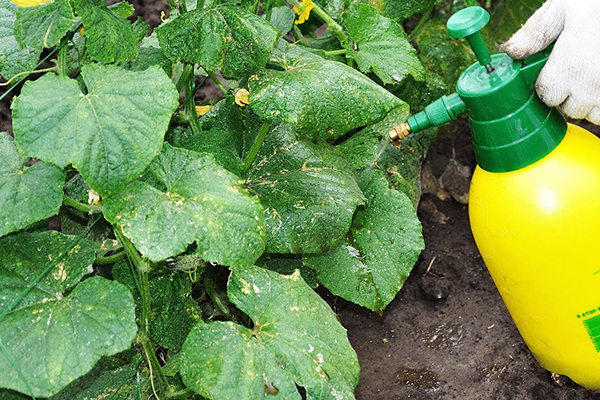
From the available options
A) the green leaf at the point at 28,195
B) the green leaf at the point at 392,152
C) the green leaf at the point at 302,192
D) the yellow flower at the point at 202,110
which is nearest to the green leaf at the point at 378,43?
the green leaf at the point at 392,152

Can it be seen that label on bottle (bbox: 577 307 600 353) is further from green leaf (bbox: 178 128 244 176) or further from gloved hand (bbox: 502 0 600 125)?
green leaf (bbox: 178 128 244 176)

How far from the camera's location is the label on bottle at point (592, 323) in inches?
62.1

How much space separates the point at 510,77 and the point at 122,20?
0.79m

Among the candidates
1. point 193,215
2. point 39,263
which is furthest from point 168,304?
point 193,215

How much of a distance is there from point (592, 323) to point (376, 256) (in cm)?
52

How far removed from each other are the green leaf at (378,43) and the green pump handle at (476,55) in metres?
0.29

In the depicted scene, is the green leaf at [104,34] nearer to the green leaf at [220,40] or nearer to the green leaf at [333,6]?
the green leaf at [220,40]

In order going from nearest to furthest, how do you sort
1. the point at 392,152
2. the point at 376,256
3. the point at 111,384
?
the point at 111,384 < the point at 376,256 < the point at 392,152

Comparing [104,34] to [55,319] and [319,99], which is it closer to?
[319,99]

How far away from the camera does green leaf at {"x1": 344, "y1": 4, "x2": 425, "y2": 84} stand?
184 cm

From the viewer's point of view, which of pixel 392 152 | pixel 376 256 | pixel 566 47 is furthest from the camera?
pixel 392 152

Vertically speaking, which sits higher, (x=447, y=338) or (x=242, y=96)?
(x=242, y=96)

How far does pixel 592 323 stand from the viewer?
1.59 m

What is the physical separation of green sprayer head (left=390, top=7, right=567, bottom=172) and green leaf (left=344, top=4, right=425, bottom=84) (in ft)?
1.16
